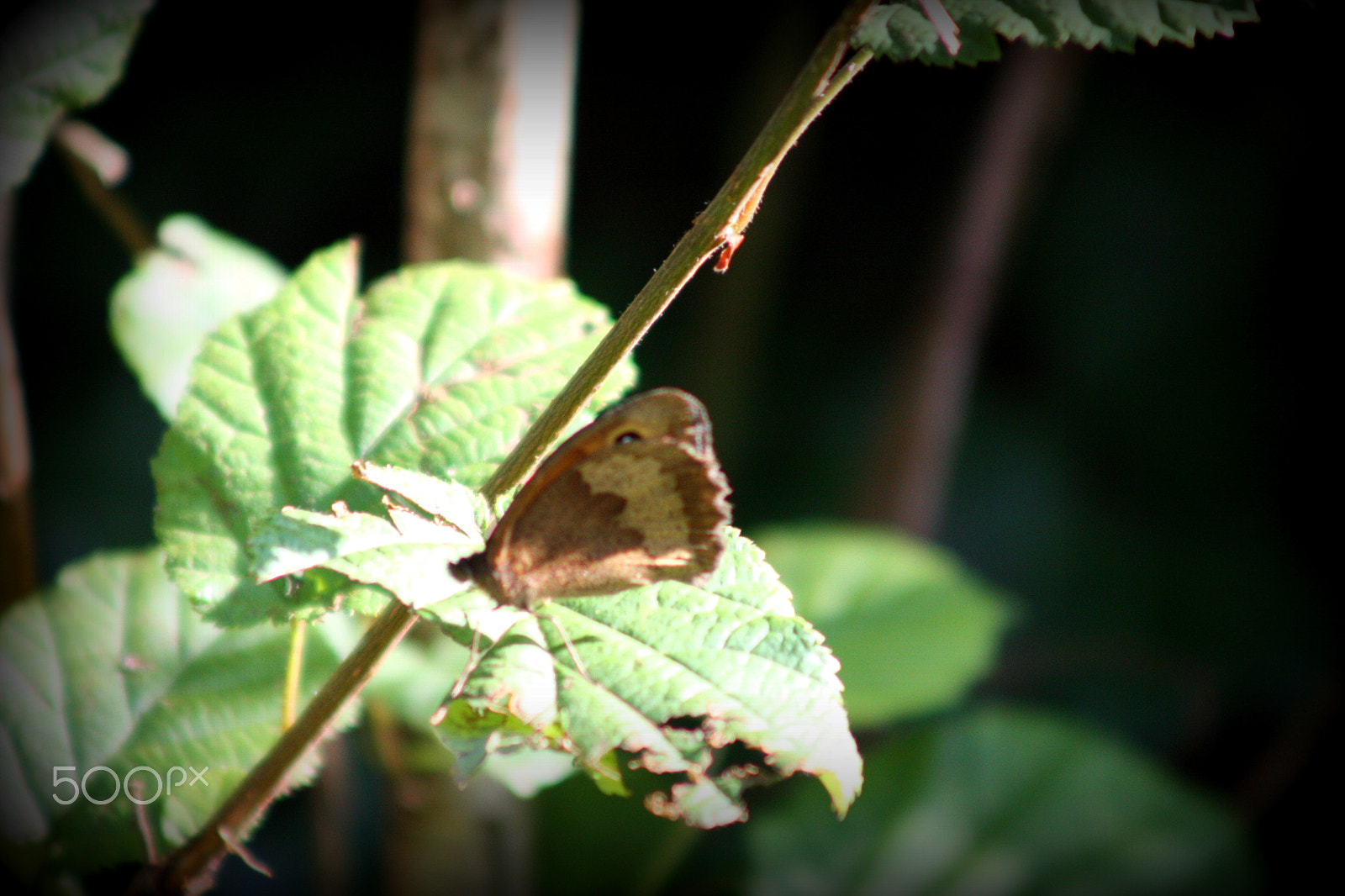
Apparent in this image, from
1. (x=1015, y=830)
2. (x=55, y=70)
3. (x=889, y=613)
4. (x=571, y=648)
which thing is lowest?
(x=1015, y=830)

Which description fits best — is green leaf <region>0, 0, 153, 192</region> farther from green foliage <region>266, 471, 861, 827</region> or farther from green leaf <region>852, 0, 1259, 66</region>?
green leaf <region>852, 0, 1259, 66</region>

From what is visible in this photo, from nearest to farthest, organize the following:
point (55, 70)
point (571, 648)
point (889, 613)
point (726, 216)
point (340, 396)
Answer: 1. point (726, 216)
2. point (571, 648)
3. point (340, 396)
4. point (55, 70)
5. point (889, 613)

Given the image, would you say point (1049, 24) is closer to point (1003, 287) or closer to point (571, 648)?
point (571, 648)

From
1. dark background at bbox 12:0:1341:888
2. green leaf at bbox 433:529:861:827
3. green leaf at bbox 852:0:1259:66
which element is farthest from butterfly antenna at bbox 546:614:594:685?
dark background at bbox 12:0:1341:888

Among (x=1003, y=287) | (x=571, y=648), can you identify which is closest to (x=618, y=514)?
(x=571, y=648)

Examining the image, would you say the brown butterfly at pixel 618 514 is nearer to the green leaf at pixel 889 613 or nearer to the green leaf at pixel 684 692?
the green leaf at pixel 684 692

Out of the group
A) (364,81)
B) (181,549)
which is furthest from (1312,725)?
(364,81)
